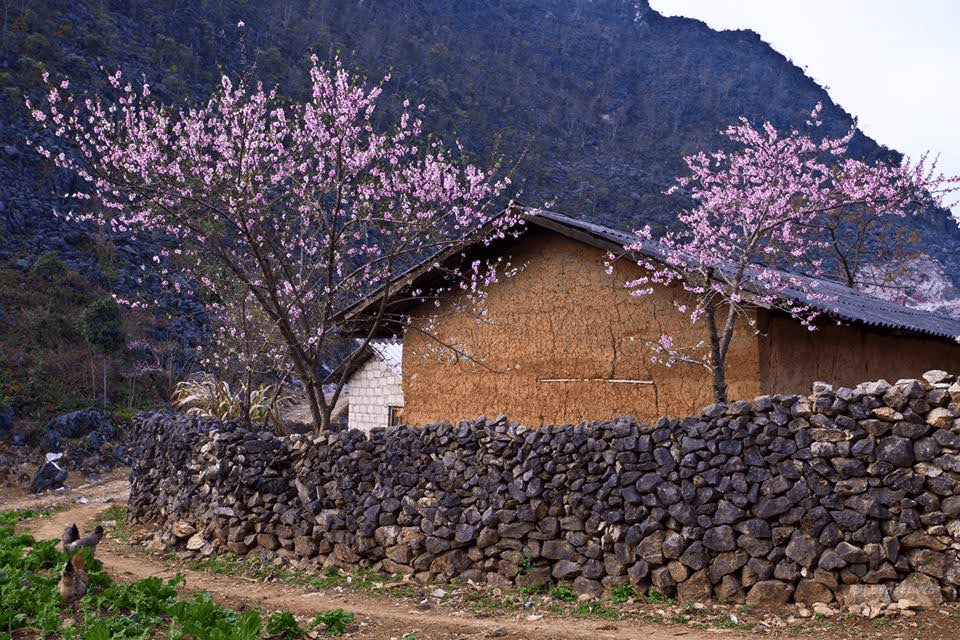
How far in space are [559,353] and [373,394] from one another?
16.1 metres

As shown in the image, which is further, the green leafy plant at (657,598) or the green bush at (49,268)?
the green bush at (49,268)

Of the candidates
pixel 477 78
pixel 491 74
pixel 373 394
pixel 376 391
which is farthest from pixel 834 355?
pixel 491 74

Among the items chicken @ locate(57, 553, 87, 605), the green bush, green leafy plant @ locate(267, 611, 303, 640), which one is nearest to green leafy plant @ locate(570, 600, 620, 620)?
green leafy plant @ locate(267, 611, 303, 640)

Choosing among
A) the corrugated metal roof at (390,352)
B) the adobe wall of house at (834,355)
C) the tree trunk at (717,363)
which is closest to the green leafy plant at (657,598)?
the tree trunk at (717,363)

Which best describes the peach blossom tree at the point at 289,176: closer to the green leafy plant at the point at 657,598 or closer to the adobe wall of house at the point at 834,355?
the adobe wall of house at the point at 834,355

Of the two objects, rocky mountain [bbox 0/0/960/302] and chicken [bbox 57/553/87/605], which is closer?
chicken [bbox 57/553/87/605]

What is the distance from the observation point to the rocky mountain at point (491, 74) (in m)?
37.8

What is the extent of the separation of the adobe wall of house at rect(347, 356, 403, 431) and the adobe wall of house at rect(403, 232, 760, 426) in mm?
13388

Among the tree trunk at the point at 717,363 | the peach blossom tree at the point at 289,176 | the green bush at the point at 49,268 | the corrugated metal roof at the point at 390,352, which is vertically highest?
the green bush at the point at 49,268

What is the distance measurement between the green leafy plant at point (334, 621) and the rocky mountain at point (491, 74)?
11.9 metres

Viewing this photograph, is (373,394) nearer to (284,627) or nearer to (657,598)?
(657,598)

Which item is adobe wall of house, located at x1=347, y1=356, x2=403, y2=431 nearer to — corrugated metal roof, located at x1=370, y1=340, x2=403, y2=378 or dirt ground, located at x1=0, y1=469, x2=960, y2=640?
corrugated metal roof, located at x1=370, y1=340, x2=403, y2=378

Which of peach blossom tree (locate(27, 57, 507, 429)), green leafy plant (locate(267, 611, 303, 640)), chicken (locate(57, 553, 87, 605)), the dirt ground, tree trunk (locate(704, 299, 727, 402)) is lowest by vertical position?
the dirt ground

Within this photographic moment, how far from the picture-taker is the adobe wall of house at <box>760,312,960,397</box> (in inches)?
407
